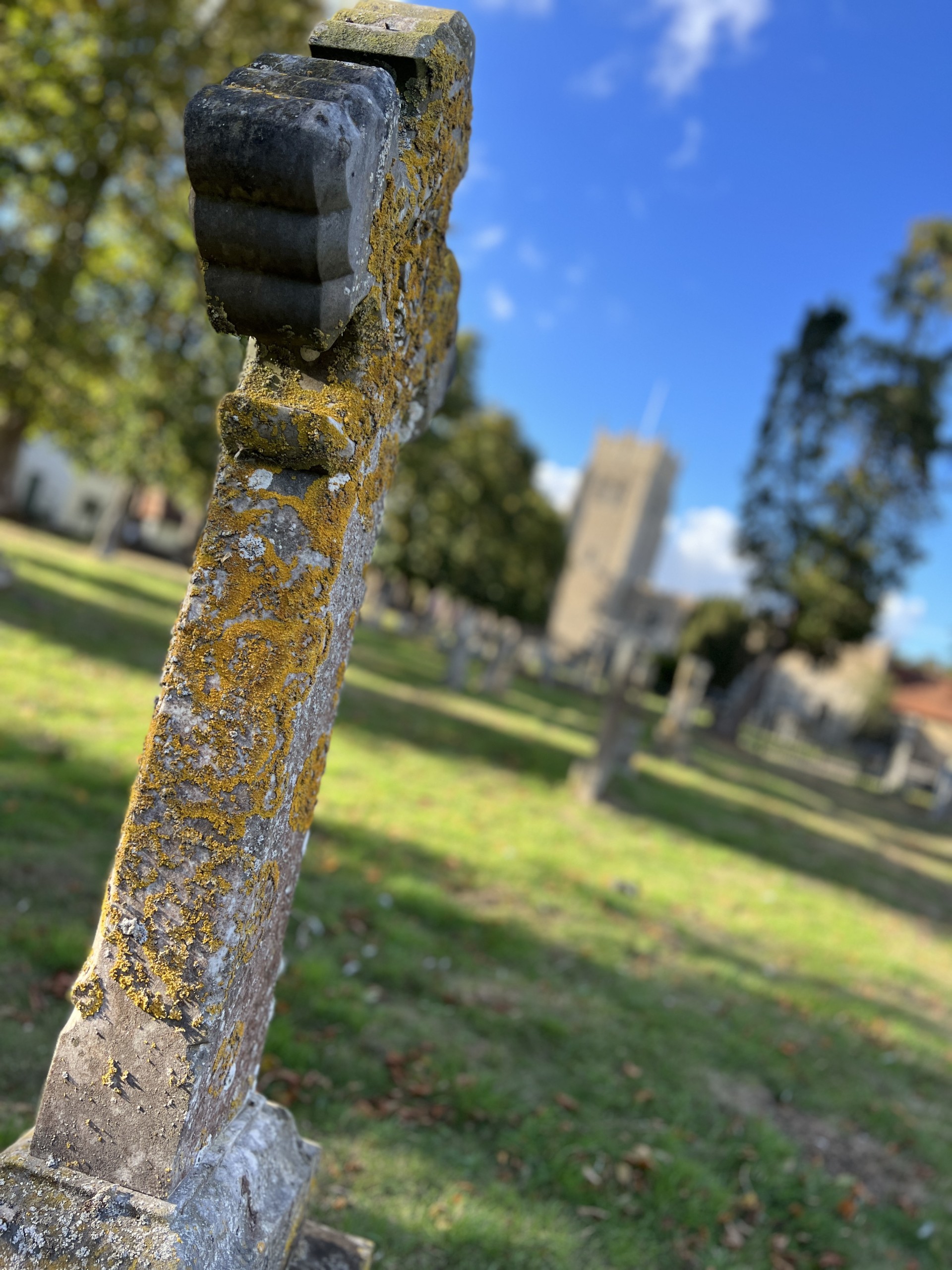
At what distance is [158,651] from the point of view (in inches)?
476

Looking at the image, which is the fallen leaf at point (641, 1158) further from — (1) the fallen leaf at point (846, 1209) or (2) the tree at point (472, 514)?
(2) the tree at point (472, 514)

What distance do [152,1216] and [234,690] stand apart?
1035 millimetres

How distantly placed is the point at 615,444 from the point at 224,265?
6099 cm

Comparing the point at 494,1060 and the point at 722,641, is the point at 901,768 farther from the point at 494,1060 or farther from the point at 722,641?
the point at 494,1060

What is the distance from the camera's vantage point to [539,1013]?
198 inches

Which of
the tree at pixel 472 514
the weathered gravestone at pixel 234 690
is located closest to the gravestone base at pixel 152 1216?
the weathered gravestone at pixel 234 690

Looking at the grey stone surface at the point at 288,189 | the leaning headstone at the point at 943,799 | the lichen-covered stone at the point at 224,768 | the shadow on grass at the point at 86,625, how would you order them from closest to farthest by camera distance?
the grey stone surface at the point at 288,189 → the lichen-covered stone at the point at 224,768 → the shadow on grass at the point at 86,625 → the leaning headstone at the point at 943,799

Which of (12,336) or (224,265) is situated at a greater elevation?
(12,336)

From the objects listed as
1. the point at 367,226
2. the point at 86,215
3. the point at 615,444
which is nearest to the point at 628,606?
the point at 615,444

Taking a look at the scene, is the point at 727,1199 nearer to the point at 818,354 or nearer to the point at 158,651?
the point at 158,651

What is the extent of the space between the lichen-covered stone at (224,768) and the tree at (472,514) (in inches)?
964

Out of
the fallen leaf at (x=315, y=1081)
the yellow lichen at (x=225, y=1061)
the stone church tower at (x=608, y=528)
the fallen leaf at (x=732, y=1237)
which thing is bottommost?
the fallen leaf at (x=732, y=1237)

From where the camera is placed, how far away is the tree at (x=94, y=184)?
1249 cm

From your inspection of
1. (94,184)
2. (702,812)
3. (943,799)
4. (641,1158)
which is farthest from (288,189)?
(943,799)
